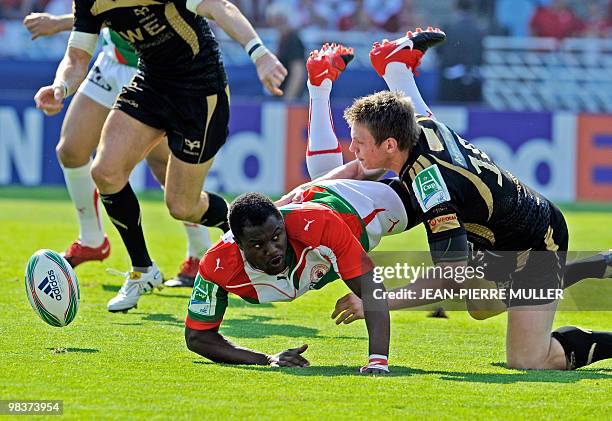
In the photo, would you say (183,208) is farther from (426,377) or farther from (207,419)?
(207,419)

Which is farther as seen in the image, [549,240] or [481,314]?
[481,314]

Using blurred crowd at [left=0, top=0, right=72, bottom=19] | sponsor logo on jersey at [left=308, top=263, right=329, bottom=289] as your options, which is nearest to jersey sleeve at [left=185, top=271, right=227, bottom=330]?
sponsor logo on jersey at [left=308, top=263, right=329, bottom=289]

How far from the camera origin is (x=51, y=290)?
6.16m

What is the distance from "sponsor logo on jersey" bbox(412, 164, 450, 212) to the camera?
5.51 meters

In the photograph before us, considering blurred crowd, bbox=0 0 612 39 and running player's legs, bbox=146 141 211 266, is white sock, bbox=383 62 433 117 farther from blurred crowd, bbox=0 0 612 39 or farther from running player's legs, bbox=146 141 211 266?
blurred crowd, bbox=0 0 612 39

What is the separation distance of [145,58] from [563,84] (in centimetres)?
1242

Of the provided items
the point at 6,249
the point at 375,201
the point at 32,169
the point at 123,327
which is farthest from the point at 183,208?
the point at 32,169

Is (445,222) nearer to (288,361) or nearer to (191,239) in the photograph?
(288,361)

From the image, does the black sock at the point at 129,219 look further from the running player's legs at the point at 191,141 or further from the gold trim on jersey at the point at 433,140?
the gold trim on jersey at the point at 433,140

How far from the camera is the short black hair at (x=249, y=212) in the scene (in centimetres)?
526

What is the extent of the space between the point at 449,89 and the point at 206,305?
12.7 metres

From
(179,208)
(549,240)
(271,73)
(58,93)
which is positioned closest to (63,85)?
(58,93)

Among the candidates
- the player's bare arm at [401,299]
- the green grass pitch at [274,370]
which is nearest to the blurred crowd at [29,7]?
the green grass pitch at [274,370]

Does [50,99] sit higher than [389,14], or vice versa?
[389,14]
